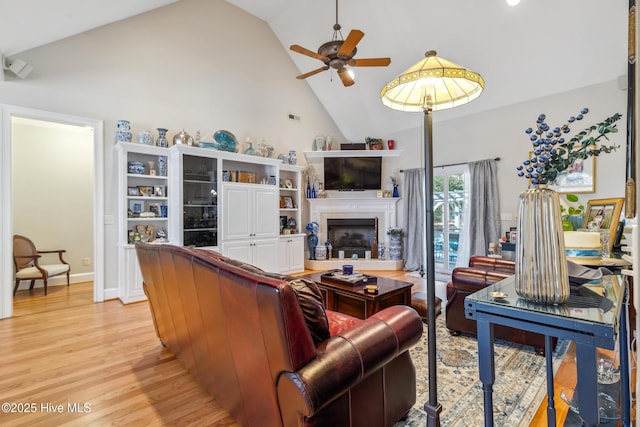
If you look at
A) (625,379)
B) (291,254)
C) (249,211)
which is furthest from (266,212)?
(625,379)

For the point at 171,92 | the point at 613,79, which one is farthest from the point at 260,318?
the point at 613,79

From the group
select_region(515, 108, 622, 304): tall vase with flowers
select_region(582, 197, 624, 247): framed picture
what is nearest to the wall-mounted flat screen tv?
select_region(582, 197, 624, 247): framed picture

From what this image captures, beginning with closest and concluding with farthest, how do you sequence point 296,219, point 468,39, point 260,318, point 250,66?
point 260,318 → point 468,39 → point 250,66 → point 296,219

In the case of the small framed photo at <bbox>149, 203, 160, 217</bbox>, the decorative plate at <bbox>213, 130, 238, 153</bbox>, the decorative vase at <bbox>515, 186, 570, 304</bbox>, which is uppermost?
the decorative plate at <bbox>213, 130, 238, 153</bbox>

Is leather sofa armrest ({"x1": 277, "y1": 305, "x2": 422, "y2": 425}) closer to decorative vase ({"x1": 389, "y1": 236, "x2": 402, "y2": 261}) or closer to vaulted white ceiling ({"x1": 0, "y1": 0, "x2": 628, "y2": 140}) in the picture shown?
vaulted white ceiling ({"x1": 0, "y1": 0, "x2": 628, "y2": 140})

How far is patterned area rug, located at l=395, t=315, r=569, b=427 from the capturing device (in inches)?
67.9

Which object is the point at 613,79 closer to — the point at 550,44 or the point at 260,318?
the point at 550,44

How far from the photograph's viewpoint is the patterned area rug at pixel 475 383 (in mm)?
1725

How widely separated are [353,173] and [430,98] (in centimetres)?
533

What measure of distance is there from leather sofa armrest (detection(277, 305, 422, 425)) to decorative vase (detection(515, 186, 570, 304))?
616 mm

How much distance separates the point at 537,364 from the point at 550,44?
418cm

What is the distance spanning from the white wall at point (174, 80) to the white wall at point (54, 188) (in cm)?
105

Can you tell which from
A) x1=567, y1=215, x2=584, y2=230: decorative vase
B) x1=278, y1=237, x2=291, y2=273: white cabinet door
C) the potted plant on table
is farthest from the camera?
the potted plant on table

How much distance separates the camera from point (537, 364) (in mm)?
2287
